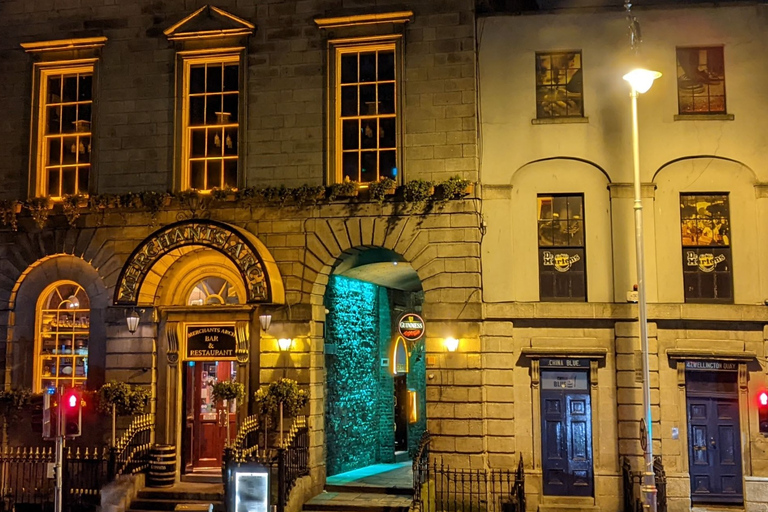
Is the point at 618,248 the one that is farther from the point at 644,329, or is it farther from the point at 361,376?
the point at 361,376

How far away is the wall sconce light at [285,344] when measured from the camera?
1648 centimetres

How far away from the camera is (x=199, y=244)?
1622 centimetres

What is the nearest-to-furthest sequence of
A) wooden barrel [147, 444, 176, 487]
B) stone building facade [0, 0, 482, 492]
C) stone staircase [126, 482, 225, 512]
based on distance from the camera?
stone staircase [126, 482, 225, 512] < wooden barrel [147, 444, 176, 487] < stone building facade [0, 0, 482, 492]

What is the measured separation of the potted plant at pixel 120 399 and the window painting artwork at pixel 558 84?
34.7 ft

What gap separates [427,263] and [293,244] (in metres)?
2.99

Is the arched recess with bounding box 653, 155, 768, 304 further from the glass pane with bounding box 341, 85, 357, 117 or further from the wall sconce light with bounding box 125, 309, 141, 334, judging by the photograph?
the wall sconce light with bounding box 125, 309, 141, 334

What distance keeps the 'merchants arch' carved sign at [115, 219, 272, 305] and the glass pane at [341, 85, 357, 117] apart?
3.59 metres

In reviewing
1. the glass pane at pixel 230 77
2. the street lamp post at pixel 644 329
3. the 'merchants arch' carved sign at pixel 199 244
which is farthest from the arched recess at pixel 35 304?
the street lamp post at pixel 644 329

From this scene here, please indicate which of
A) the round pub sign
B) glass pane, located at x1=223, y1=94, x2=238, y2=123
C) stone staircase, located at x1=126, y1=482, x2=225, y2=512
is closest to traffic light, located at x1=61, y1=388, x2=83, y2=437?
stone staircase, located at x1=126, y1=482, x2=225, y2=512

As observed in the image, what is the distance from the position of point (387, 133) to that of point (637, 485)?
356 inches

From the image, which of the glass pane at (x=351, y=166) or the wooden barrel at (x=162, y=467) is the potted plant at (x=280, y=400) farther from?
the glass pane at (x=351, y=166)

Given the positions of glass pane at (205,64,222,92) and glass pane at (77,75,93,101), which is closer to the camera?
glass pane at (205,64,222,92)

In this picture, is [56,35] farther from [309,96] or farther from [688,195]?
[688,195]

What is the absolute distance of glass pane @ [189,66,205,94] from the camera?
58.4 feet
